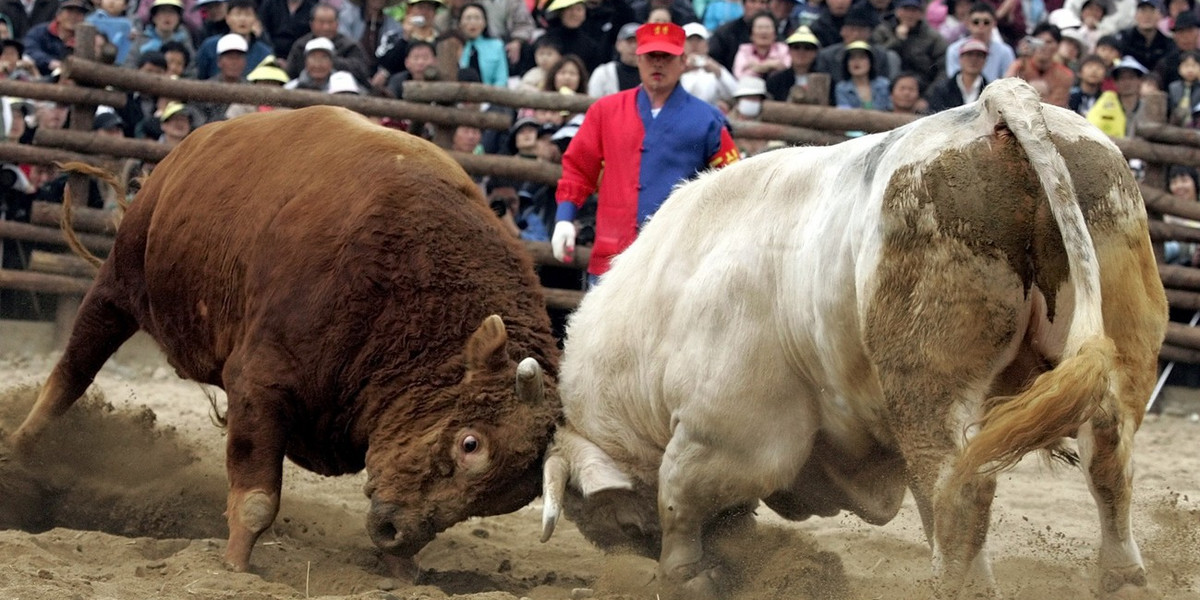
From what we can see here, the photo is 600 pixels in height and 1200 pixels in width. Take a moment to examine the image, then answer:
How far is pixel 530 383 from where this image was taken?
4738mm

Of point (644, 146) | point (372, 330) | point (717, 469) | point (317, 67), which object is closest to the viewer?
point (717, 469)

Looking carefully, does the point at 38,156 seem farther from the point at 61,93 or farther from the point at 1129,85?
the point at 1129,85

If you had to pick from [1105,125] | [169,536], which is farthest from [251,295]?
[1105,125]

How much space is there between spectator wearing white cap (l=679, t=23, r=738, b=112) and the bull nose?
217 inches

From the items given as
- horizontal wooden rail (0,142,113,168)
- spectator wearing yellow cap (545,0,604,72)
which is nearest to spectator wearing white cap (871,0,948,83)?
spectator wearing yellow cap (545,0,604,72)

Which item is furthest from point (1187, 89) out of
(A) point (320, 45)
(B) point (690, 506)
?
(B) point (690, 506)

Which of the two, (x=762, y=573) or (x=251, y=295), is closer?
(x=762, y=573)

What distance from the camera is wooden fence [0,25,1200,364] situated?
9.08 m

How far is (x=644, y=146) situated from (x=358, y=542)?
6.50ft

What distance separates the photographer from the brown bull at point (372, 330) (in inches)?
187

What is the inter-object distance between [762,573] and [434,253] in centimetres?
150

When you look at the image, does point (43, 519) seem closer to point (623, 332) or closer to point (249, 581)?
point (249, 581)

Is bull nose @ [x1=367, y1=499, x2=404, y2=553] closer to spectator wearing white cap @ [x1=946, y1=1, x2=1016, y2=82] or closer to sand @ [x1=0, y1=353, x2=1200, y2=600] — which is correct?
sand @ [x1=0, y1=353, x2=1200, y2=600]

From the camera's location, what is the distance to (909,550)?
5.68m
